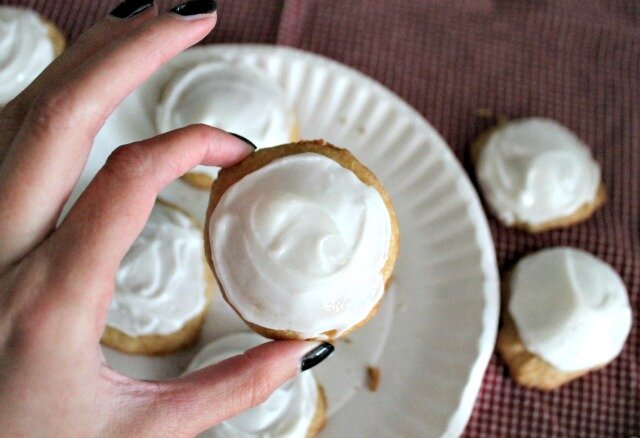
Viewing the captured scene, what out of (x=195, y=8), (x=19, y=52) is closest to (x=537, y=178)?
(x=195, y=8)

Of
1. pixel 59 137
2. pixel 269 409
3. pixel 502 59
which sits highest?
pixel 59 137

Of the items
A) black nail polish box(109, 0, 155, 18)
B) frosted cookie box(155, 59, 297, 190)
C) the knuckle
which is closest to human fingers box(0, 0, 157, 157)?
black nail polish box(109, 0, 155, 18)

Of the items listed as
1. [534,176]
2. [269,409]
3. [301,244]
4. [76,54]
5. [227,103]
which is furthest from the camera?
[534,176]

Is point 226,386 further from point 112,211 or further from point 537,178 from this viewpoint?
point 537,178

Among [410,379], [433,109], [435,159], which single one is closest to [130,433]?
[410,379]

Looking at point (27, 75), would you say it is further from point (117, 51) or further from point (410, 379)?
point (410, 379)

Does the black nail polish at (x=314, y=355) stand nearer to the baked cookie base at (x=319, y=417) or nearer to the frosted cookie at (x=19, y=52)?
the baked cookie base at (x=319, y=417)
